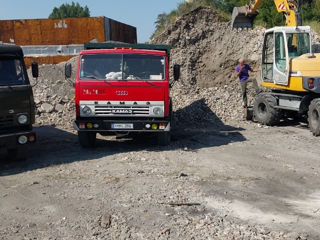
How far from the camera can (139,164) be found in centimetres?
843

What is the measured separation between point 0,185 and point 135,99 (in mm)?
3462

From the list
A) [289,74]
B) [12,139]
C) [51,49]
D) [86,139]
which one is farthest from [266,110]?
[51,49]

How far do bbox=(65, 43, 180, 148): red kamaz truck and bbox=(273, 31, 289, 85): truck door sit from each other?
4.50 m

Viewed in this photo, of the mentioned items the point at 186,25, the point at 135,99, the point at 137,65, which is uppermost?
the point at 186,25

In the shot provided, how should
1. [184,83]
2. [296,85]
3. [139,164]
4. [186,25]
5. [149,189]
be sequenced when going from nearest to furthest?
[149,189] < [139,164] < [296,85] < [184,83] < [186,25]

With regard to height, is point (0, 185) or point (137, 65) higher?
point (137, 65)

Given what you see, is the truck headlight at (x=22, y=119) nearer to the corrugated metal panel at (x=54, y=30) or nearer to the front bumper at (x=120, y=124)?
the front bumper at (x=120, y=124)

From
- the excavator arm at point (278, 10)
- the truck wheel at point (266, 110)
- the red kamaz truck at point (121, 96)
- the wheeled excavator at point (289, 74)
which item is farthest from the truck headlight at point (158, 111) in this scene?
the excavator arm at point (278, 10)

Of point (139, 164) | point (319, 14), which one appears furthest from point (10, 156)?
point (319, 14)

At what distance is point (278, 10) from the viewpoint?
13.9m

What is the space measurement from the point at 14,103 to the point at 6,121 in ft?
1.24

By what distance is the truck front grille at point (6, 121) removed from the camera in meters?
7.86

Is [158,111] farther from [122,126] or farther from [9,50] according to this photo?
[9,50]

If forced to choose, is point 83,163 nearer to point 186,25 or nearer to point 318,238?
point 318,238
